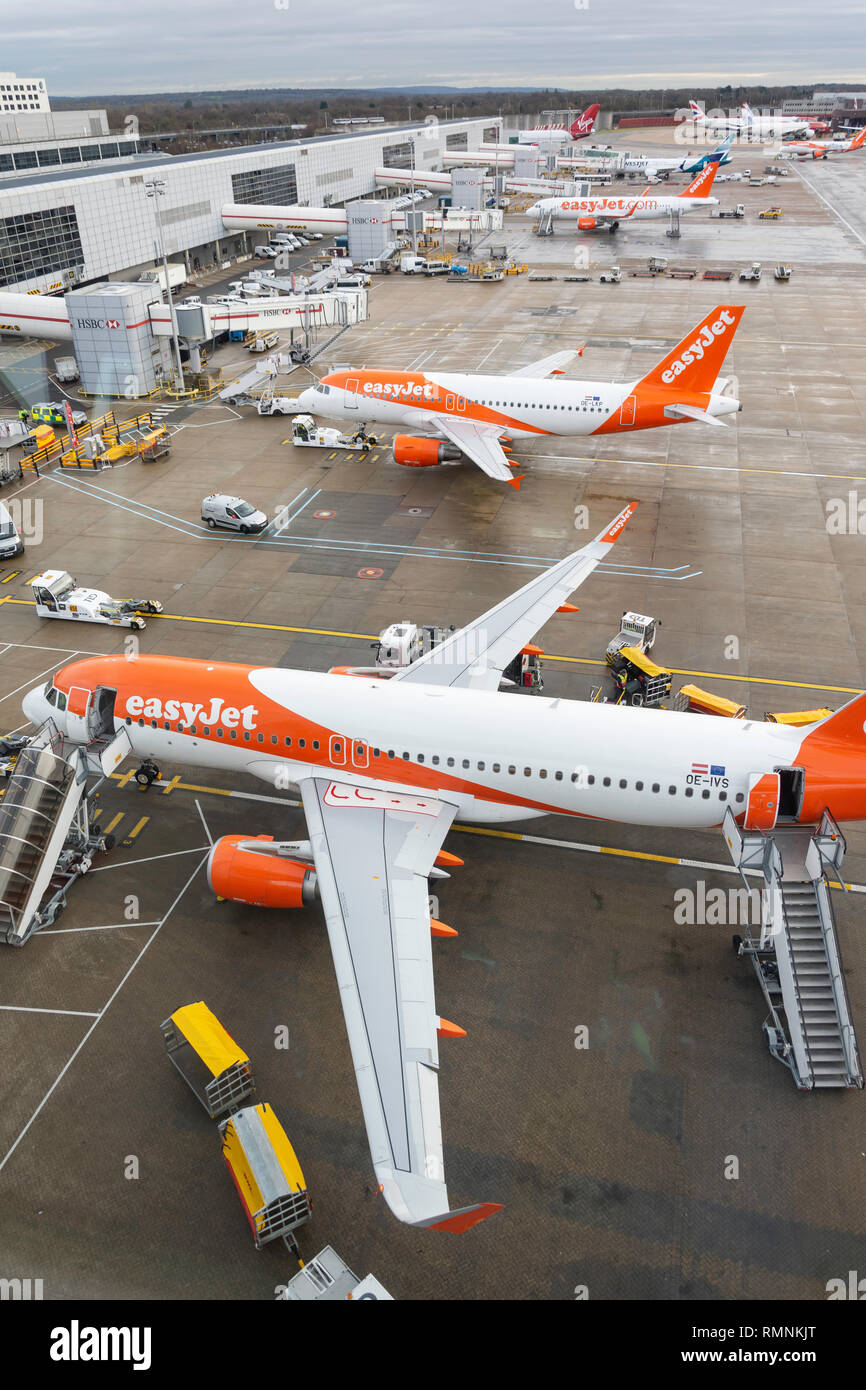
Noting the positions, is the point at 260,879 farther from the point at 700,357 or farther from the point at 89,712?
the point at 700,357

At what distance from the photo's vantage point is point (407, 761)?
25.1 metres

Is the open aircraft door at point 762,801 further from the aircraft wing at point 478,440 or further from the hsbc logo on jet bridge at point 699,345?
the hsbc logo on jet bridge at point 699,345

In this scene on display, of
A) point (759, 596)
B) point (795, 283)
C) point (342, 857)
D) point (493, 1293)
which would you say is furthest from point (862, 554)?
point (795, 283)

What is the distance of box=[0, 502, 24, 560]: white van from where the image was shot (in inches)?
1784

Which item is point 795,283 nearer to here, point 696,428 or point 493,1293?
point 696,428

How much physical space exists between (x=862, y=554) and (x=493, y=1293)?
39.8 metres

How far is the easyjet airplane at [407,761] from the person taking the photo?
23.1 m

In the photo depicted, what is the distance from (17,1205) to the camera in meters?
18.3

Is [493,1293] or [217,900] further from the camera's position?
[217,900]

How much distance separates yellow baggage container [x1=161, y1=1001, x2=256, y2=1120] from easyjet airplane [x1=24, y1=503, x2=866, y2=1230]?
3.91 m

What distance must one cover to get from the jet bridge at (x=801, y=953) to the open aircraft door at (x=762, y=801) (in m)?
0.35

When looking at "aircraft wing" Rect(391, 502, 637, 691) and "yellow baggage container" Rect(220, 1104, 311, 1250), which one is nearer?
"yellow baggage container" Rect(220, 1104, 311, 1250)

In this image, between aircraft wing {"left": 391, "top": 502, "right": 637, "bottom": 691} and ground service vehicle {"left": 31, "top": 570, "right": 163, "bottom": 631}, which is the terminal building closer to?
ground service vehicle {"left": 31, "top": 570, "right": 163, "bottom": 631}

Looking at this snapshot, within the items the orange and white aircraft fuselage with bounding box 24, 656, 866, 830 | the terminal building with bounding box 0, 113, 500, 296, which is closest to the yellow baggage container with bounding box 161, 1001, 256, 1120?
the orange and white aircraft fuselage with bounding box 24, 656, 866, 830
